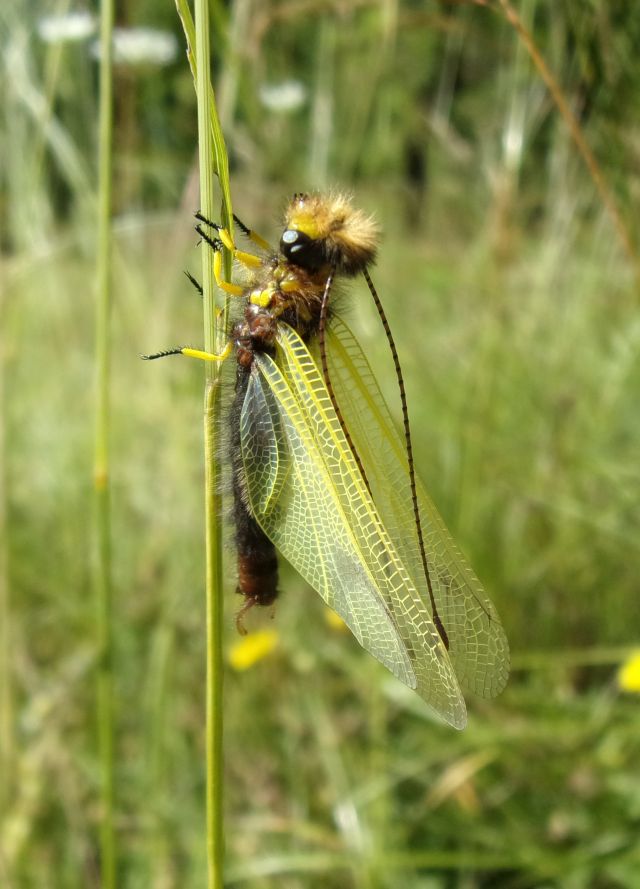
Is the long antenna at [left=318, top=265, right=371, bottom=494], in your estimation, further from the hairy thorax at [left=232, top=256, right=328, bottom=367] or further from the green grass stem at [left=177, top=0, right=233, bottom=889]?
the green grass stem at [left=177, top=0, right=233, bottom=889]

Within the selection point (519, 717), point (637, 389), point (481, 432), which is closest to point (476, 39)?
point (637, 389)

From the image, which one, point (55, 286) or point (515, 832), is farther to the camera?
point (55, 286)

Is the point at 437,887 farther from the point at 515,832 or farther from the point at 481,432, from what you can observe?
the point at 481,432

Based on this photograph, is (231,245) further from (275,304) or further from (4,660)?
(4,660)

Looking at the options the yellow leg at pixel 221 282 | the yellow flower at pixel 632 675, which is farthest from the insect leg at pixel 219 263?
the yellow flower at pixel 632 675

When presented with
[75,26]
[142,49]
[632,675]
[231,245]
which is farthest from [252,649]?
[142,49]

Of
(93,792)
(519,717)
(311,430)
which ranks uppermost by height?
(311,430)

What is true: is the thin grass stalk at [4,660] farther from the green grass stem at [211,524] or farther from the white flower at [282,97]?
the white flower at [282,97]

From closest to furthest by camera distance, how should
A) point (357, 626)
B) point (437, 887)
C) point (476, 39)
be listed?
point (357, 626), point (437, 887), point (476, 39)
